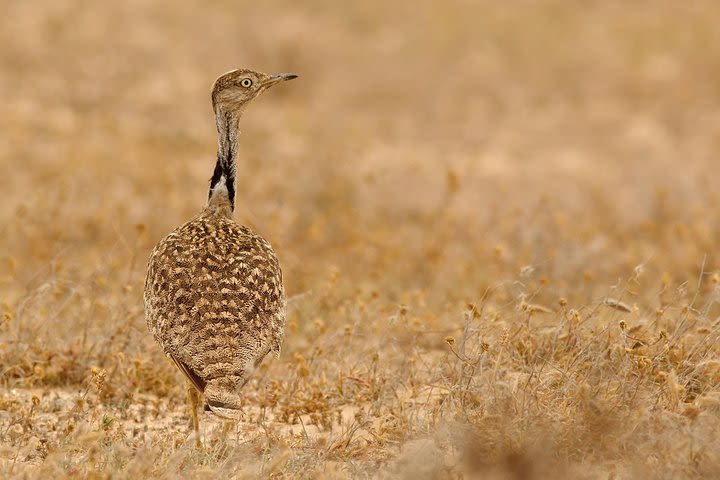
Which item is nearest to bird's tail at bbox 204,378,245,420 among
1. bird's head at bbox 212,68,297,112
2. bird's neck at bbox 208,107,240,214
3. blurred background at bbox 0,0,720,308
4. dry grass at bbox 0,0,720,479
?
dry grass at bbox 0,0,720,479

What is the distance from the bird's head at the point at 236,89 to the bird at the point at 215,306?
30.8 inches

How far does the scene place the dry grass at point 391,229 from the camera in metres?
4.54

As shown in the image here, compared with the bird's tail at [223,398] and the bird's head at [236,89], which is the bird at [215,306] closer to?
the bird's tail at [223,398]

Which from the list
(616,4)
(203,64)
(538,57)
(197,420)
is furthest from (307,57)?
(197,420)

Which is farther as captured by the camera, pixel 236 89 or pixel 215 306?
pixel 236 89

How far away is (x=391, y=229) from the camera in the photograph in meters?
10.9

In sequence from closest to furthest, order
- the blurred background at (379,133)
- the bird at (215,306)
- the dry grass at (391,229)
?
the bird at (215,306)
the dry grass at (391,229)
the blurred background at (379,133)

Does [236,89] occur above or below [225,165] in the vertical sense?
above

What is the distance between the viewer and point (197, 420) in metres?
4.98

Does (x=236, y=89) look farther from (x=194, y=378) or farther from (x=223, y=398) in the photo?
(x=223, y=398)

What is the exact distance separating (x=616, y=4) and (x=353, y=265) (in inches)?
611

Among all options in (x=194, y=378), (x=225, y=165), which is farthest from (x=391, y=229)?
(x=194, y=378)

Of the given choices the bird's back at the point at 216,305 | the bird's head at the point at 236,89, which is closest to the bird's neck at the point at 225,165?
the bird's head at the point at 236,89

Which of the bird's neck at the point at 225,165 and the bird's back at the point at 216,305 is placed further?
the bird's neck at the point at 225,165
